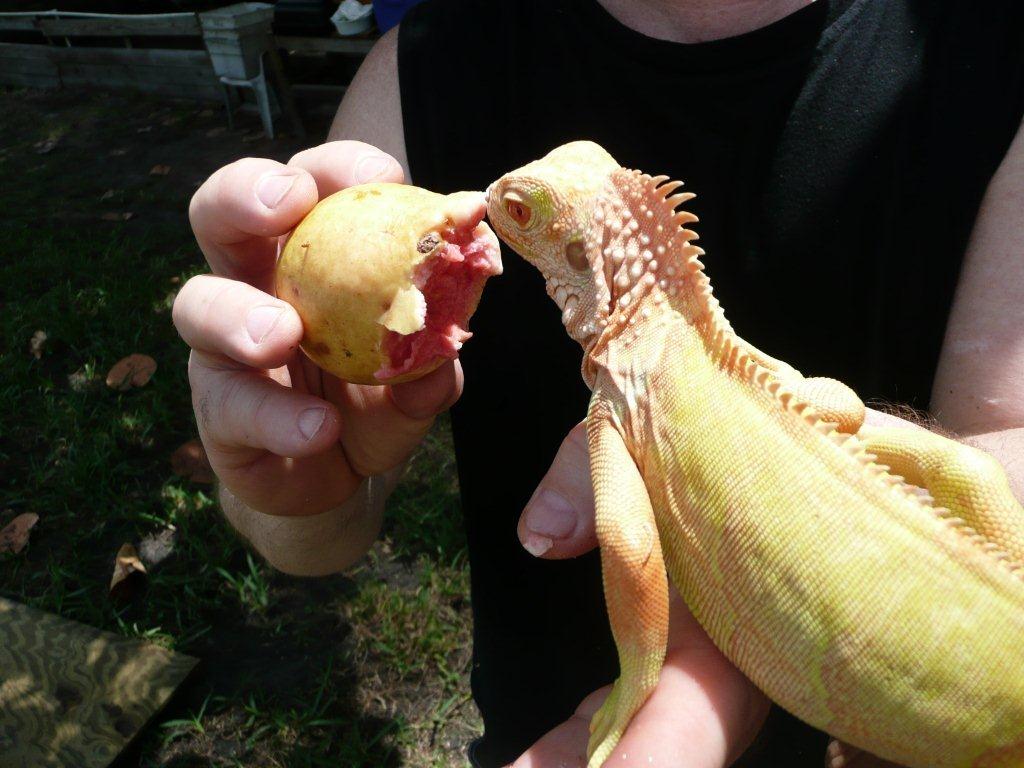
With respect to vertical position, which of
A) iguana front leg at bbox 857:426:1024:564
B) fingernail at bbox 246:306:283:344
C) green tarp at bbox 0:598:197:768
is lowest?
green tarp at bbox 0:598:197:768

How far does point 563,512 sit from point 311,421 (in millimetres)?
741

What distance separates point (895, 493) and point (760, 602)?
42 centimetres

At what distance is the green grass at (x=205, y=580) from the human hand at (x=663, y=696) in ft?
6.61

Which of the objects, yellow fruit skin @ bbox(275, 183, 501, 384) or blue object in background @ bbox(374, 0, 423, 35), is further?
blue object in background @ bbox(374, 0, 423, 35)

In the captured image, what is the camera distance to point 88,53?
12.5 meters

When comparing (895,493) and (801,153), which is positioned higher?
(801,153)

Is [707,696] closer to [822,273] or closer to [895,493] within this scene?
[895,493]

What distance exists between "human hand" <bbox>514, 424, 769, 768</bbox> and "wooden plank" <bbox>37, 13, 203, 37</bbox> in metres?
10.8

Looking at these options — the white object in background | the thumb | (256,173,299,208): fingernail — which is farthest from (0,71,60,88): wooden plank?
the thumb

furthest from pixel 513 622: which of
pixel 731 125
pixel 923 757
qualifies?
pixel 731 125

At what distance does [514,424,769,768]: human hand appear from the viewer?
192 cm

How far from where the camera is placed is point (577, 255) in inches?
99.4

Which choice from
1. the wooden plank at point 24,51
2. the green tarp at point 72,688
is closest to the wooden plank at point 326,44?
the wooden plank at point 24,51

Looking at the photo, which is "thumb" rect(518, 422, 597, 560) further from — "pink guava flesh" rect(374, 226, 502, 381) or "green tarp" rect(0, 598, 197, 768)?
"green tarp" rect(0, 598, 197, 768)
